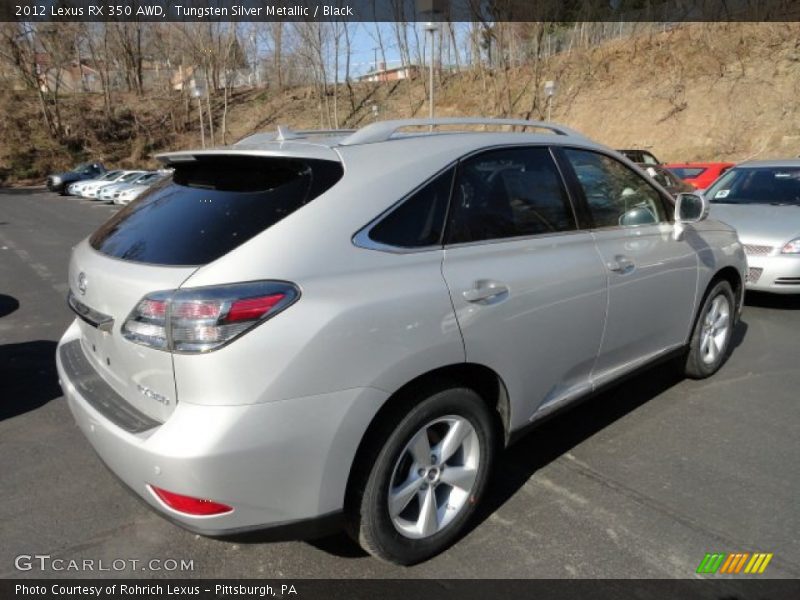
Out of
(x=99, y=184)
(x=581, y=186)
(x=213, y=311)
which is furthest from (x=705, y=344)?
(x=99, y=184)

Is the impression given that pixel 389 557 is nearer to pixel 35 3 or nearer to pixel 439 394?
pixel 439 394

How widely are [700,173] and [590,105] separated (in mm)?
16025

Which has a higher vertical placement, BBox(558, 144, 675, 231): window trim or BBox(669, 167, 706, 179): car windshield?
BBox(558, 144, 675, 231): window trim

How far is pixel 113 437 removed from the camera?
2.24 m

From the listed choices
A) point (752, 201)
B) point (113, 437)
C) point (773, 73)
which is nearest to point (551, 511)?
point (113, 437)

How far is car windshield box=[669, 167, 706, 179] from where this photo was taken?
1680cm

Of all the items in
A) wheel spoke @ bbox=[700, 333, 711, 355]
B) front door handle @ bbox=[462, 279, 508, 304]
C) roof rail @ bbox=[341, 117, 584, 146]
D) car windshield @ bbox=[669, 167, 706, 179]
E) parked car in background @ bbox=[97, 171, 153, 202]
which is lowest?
parked car in background @ bbox=[97, 171, 153, 202]

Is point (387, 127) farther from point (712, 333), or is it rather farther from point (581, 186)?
point (712, 333)

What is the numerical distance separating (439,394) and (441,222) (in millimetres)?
695

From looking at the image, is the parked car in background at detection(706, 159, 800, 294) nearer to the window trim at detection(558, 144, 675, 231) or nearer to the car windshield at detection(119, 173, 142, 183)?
the window trim at detection(558, 144, 675, 231)

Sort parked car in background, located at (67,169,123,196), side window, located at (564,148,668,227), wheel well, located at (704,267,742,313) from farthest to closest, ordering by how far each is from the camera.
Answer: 1. parked car in background, located at (67,169,123,196)
2. wheel well, located at (704,267,742,313)
3. side window, located at (564,148,668,227)

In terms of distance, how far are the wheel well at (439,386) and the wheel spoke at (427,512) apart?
1.23 ft

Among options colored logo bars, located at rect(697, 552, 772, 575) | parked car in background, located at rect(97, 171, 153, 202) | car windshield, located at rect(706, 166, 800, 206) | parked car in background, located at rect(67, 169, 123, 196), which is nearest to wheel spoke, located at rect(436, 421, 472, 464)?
colored logo bars, located at rect(697, 552, 772, 575)

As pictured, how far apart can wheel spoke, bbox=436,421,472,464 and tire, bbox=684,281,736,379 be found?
7.63ft
